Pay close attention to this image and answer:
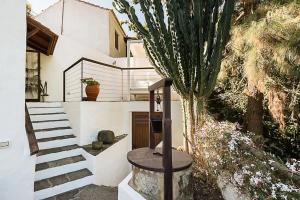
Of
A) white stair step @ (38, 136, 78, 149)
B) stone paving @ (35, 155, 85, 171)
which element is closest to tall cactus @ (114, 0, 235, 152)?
stone paving @ (35, 155, 85, 171)

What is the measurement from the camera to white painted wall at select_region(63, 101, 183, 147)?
618 cm

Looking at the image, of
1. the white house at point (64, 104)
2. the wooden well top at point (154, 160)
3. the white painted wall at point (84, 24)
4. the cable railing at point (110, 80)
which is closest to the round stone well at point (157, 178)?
the wooden well top at point (154, 160)

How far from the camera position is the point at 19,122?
372 cm

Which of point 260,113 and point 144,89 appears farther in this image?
point 144,89

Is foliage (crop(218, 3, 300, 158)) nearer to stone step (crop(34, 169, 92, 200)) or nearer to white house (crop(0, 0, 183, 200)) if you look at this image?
white house (crop(0, 0, 183, 200))

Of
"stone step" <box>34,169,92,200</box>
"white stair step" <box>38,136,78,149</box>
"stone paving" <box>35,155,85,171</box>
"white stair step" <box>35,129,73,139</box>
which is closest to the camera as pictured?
"stone step" <box>34,169,92,200</box>

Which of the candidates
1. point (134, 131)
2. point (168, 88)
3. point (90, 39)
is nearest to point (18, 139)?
point (168, 88)

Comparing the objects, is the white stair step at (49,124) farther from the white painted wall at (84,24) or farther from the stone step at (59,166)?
the white painted wall at (84,24)

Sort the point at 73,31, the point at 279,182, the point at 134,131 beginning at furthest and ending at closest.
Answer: the point at 73,31, the point at 134,131, the point at 279,182

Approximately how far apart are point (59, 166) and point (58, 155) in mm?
398

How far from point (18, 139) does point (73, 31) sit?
9.19 m

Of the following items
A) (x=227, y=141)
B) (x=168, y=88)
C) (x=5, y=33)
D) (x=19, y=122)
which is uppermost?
(x=5, y=33)

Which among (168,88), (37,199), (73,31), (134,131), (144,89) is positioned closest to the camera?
(168,88)

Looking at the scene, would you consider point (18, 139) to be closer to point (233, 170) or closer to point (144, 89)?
point (233, 170)
